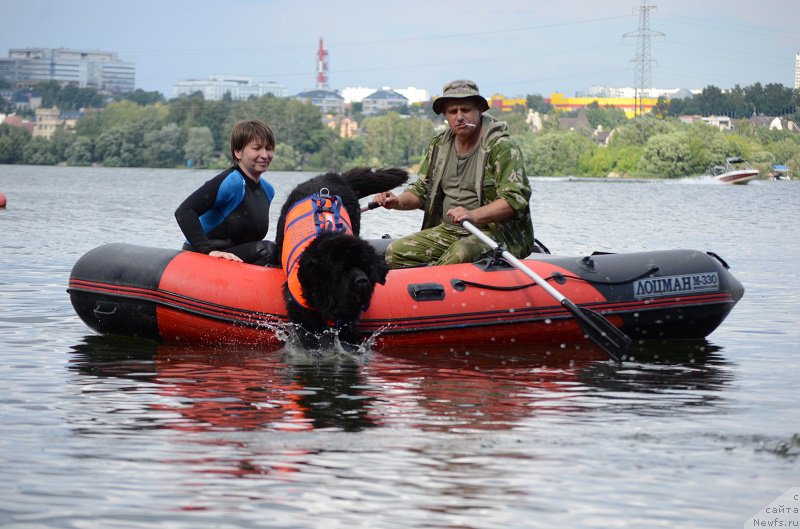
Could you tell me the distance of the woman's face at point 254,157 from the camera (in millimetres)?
9242

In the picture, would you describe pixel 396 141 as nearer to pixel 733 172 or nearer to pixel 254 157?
pixel 733 172

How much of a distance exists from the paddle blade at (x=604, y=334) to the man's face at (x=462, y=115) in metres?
1.44

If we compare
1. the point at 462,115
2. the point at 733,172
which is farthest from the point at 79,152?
the point at 462,115

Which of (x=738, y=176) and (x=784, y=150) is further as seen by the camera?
(x=784, y=150)

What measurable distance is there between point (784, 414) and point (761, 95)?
438ft

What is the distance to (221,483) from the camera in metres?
5.54

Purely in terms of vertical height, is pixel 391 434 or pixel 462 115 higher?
pixel 462 115

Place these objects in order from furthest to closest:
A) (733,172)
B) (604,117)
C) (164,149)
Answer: (604,117), (164,149), (733,172)

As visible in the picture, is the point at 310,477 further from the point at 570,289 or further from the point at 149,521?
the point at 570,289

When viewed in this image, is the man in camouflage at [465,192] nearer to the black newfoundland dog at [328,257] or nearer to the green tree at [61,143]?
the black newfoundland dog at [328,257]

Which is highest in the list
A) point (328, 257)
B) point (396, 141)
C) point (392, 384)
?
point (396, 141)

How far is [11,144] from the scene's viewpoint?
122 m

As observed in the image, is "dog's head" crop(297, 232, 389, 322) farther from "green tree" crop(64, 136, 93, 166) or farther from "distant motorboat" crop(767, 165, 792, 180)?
"green tree" crop(64, 136, 93, 166)

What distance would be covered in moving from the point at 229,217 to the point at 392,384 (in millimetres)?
2143
